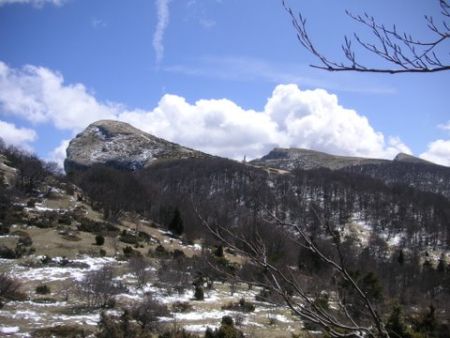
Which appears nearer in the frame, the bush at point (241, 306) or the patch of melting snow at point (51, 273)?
the bush at point (241, 306)

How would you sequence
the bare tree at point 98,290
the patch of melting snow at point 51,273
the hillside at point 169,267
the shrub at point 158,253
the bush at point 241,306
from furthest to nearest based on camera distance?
the shrub at point 158,253 → the patch of melting snow at point 51,273 → the bush at point 241,306 → the bare tree at point 98,290 → the hillside at point 169,267

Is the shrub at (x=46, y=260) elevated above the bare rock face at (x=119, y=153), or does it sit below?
below

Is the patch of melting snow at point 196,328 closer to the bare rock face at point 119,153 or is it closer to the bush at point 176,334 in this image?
the bush at point 176,334

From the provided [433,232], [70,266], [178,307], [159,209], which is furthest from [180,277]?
[433,232]

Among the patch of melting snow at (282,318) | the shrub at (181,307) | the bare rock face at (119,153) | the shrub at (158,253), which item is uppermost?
the bare rock face at (119,153)

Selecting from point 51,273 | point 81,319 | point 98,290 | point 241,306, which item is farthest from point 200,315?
point 51,273

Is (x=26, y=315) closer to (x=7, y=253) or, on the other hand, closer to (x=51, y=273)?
(x=51, y=273)

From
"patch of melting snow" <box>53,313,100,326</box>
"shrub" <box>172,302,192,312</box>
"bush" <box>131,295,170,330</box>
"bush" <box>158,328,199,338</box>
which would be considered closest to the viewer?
"bush" <box>158,328,199,338</box>

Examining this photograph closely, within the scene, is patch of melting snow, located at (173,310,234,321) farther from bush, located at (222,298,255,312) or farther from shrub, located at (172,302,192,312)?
bush, located at (222,298,255,312)

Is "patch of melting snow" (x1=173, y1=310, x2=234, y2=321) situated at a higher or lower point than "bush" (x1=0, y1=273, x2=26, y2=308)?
lower

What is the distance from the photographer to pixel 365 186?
483 ft

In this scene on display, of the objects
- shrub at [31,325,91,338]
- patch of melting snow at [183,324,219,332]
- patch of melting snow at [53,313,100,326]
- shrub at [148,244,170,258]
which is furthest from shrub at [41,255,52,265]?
patch of melting snow at [183,324,219,332]

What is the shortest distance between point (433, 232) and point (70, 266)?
365 feet

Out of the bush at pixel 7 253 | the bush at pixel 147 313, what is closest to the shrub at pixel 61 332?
the bush at pixel 147 313
